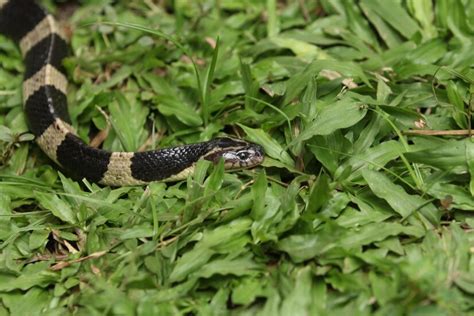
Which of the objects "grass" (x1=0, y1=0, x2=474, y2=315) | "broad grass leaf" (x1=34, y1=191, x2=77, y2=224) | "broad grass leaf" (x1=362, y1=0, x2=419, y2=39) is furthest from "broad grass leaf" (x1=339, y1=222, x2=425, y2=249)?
"broad grass leaf" (x1=362, y1=0, x2=419, y2=39)

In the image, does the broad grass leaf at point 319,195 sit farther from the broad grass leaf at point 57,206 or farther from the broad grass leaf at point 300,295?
the broad grass leaf at point 57,206

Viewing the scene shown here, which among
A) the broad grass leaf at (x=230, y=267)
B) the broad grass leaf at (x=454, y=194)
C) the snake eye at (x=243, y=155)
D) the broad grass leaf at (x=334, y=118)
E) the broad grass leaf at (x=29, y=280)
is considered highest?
the broad grass leaf at (x=334, y=118)

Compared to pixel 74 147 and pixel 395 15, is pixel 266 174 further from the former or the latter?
pixel 395 15

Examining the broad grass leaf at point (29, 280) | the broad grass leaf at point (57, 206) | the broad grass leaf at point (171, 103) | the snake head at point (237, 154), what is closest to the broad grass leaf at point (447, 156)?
the snake head at point (237, 154)

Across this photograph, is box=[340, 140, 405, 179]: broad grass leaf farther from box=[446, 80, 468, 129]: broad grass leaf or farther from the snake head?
the snake head

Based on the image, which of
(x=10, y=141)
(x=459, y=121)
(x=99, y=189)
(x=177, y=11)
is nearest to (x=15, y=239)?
(x=99, y=189)
